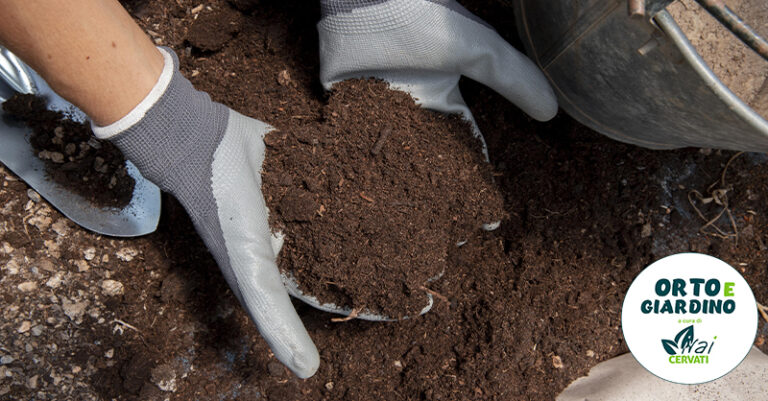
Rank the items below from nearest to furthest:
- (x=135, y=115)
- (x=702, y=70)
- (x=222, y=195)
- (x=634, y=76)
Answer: (x=702, y=70)
(x=634, y=76)
(x=135, y=115)
(x=222, y=195)

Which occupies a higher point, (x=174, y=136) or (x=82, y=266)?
(x=174, y=136)

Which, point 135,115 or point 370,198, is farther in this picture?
point 370,198

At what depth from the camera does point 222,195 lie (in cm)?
129

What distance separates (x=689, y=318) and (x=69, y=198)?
2057mm

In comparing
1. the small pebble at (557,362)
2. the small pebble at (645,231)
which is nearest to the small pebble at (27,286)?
the small pebble at (557,362)

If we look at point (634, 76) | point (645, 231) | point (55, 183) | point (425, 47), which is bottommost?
point (645, 231)

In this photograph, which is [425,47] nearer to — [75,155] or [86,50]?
[86,50]

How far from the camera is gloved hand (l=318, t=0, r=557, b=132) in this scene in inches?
52.4

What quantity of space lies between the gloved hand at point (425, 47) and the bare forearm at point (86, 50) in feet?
1.69

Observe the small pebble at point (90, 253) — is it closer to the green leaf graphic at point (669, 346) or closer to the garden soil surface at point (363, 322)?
the garden soil surface at point (363, 322)

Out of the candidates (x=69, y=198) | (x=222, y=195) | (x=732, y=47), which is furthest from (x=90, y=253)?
(x=732, y=47)

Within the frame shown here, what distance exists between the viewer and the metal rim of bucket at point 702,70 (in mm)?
827

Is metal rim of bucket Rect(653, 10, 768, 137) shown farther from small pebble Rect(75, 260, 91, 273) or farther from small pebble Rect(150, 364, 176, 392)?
small pebble Rect(75, 260, 91, 273)

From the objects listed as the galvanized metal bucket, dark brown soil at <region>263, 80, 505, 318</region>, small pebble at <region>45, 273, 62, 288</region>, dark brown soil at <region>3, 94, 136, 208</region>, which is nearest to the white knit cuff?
dark brown soil at <region>263, 80, 505, 318</region>
